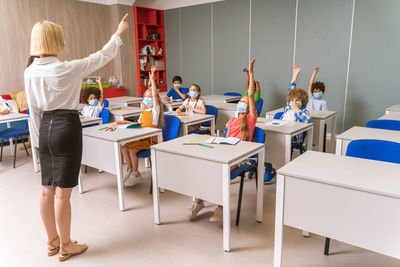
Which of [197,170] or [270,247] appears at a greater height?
[197,170]

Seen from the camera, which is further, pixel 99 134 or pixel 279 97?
pixel 279 97

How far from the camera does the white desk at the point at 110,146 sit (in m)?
2.79

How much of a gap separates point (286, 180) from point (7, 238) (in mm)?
2187

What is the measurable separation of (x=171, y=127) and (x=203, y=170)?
1.34 metres

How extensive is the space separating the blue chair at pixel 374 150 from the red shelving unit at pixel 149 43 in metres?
6.00

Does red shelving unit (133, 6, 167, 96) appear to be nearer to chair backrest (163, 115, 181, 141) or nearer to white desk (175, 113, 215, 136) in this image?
white desk (175, 113, 215, 136)

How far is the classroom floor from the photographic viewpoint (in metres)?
2.14

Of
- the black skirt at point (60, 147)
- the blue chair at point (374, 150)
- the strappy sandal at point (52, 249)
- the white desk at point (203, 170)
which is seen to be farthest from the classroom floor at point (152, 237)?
the black skirt at point (60, 147)

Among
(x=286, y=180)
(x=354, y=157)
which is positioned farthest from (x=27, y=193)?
(x=354, y=157)

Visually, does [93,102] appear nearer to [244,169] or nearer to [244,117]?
[244,117]

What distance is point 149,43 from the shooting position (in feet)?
25.7

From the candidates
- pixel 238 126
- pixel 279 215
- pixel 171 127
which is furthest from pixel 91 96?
pixel 279 215

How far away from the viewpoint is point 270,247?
89.4 inches

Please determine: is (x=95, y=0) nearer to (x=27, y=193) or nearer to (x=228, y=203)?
(x=27, y=193)
